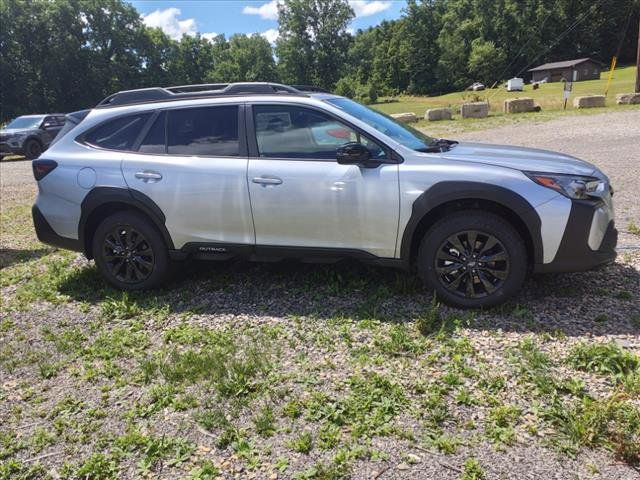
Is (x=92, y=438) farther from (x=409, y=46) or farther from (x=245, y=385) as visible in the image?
(x=409, y=46)

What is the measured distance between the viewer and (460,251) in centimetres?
416

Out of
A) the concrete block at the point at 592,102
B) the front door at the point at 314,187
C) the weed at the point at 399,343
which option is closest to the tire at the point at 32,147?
the front door at the point at 314,187

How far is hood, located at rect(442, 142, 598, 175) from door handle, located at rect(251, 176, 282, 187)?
1.38 m

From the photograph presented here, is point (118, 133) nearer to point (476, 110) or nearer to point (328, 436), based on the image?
point (328, 436)

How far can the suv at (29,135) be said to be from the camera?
1953 cm

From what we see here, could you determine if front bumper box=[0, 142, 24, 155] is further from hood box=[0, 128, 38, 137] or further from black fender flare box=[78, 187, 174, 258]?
black fender flare box=[78, 187, 174, 258]

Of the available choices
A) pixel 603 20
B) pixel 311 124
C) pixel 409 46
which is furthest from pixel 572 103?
pixel 409 46

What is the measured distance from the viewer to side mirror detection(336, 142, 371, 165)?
4.19m

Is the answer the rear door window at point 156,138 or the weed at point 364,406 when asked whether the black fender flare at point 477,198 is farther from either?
the rear door window at point 156,138

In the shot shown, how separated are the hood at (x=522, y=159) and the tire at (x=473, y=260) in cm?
44

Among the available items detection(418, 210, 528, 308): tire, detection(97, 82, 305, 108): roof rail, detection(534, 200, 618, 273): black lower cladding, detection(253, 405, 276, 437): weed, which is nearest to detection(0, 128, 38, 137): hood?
detection(97, 82, 305, 108): roof rail

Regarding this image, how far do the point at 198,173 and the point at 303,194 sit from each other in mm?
994

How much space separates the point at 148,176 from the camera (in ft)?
15.7

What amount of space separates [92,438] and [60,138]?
3312mm
